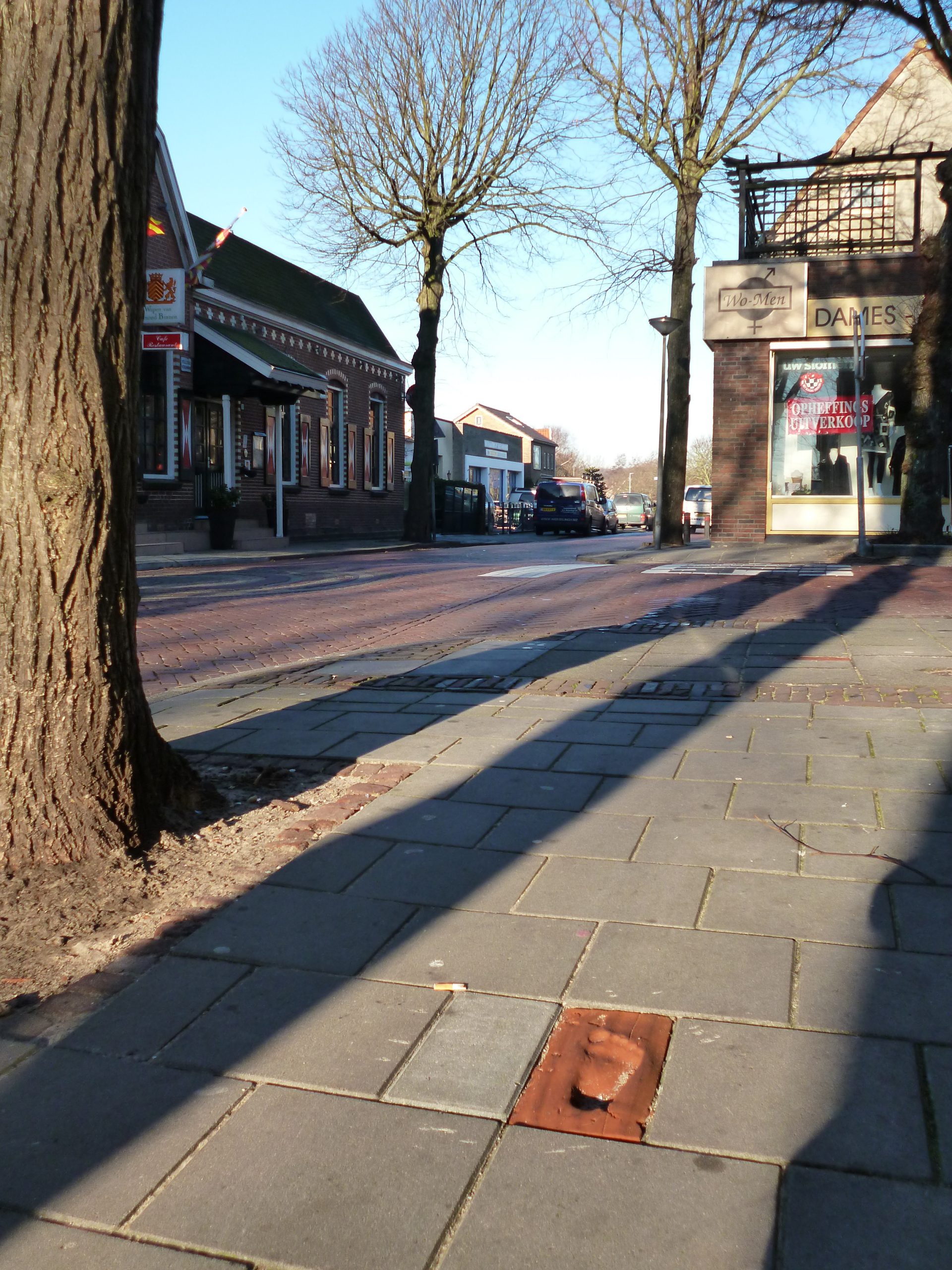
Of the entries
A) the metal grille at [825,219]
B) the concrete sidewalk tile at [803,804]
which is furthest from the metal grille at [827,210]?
the concrete sidewalk tile at [803,804]

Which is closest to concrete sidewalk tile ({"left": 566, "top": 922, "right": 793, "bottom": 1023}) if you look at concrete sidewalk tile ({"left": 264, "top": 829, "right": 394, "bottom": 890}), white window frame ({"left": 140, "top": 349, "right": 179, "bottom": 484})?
concrete sidewalk tile ({"left": 264, "top": 829, "right": 394, "bottom": 890})

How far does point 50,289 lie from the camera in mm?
3242

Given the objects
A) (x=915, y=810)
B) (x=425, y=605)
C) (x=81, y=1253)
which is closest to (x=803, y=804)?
(x=915, y=810)

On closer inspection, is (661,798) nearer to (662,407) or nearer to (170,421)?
(662,407)

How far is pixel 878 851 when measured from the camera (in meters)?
3.62

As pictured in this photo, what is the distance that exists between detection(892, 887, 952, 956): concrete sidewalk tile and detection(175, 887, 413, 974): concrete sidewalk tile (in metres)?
1.35

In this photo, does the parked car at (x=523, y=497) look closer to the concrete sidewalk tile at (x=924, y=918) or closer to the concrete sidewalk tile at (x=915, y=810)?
the concrete sidewalk tile at (x=915, y=810)

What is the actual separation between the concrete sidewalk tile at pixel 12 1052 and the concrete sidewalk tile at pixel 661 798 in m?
2.14

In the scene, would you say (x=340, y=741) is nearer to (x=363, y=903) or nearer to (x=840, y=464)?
(x=363, y=903)

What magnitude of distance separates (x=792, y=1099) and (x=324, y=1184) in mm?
923

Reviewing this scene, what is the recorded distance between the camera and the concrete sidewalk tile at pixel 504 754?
4773 mm

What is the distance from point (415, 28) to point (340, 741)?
2653cm

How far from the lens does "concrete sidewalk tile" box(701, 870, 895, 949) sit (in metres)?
3.03

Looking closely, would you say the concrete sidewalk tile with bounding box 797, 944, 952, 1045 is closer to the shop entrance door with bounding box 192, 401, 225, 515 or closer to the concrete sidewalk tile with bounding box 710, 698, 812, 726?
the concrete sidewalk tile with bounding box 710, 698, 812, 726
